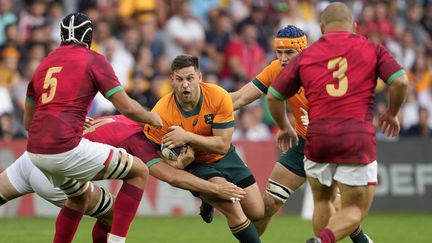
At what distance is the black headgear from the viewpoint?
9.69 meters

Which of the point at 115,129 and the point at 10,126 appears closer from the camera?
the point at 115,129

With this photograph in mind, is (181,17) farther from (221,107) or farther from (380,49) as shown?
(380,49)

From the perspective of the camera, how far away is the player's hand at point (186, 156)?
1040cm

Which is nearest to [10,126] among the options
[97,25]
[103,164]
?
[97,25]

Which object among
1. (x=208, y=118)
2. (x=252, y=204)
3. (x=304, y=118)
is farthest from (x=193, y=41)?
(x=208, y=118)

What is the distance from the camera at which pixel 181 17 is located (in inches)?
785

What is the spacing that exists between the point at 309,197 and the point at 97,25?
5217 millimetres

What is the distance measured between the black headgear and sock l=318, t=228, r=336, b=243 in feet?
9.61

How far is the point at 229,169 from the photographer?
10961mm

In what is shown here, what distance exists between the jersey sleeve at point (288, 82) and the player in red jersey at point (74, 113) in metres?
1.25

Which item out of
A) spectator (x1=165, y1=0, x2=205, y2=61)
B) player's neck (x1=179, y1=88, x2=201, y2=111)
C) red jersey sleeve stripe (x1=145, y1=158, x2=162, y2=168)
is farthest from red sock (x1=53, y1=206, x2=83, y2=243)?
spectator (x1=165, y1=0, x2=205, y2=61)

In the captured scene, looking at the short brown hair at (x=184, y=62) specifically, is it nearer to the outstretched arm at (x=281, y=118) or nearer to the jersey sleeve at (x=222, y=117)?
the jersey sleeve at (x=222, y=117)

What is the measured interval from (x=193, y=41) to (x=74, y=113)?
10487 mm

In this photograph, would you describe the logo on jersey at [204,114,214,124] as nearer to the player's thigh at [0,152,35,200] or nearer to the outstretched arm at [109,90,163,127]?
the outstretched arm at [109,90,163,127]
